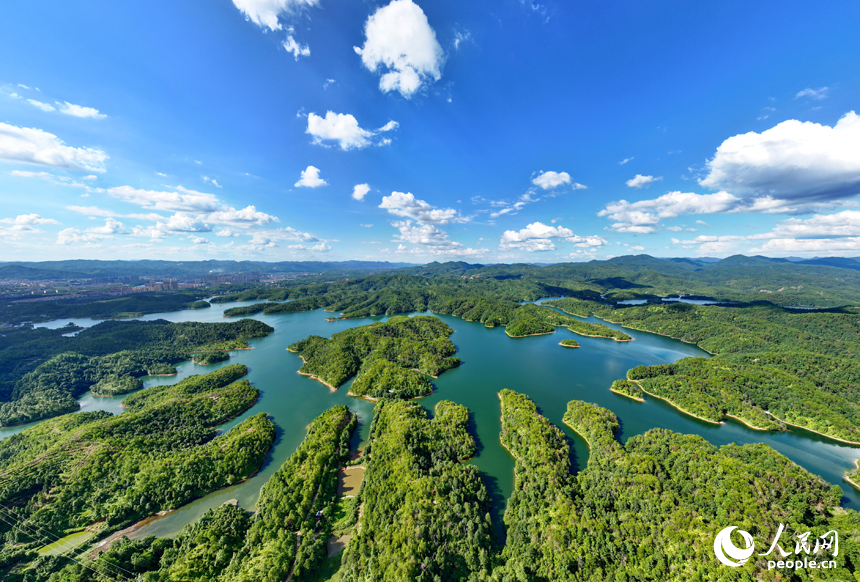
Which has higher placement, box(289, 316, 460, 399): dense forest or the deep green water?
box(289, 316, 460, 399): dense forest

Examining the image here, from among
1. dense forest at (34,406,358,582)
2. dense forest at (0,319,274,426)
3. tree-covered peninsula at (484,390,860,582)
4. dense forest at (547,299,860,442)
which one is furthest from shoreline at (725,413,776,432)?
dense forest at (0,319,274,426)

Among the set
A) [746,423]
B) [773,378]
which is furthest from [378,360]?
[773,378]

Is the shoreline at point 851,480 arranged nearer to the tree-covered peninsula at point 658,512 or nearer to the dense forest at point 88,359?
the tree-covered peninsula at point 658,512

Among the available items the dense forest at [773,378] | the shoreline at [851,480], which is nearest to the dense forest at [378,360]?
the dense forest at [773,378]

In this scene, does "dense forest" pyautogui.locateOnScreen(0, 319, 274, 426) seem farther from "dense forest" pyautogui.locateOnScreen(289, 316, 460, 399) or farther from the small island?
"dense forest" pyautogui.locateOnScreen(289, 316, 460, 399)

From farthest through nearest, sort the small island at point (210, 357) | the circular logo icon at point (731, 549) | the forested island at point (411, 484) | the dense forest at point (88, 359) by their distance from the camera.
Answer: the small island at point (210, 357), the dense forest at point (88, 359), the forested island at point (411, 484), the circular logo icon at point (731, 549)

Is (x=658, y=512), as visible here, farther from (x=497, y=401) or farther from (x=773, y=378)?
(x=773, y=378)
